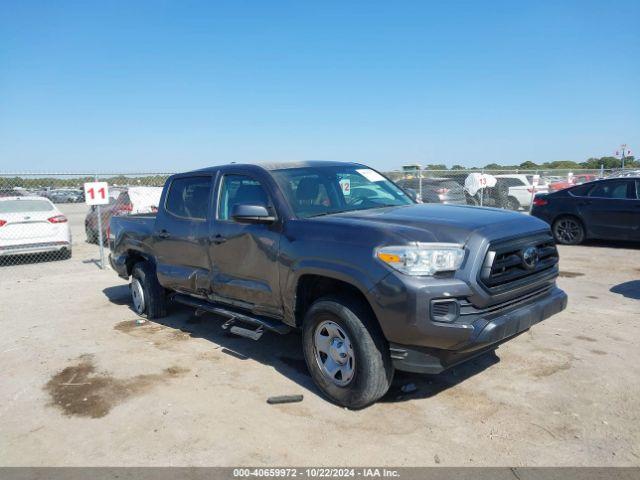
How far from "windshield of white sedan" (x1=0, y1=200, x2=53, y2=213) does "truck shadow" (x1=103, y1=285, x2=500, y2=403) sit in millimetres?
6168

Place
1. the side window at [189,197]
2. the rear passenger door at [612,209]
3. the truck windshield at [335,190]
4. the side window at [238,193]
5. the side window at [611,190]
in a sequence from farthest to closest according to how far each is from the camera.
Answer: the side window at [611,190] → the rear passenger door at [612,209] → the side window at [189,197] → the side window at [238,193] → the truck windshield at [335,190]

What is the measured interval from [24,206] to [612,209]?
503 inches

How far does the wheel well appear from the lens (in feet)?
13.2

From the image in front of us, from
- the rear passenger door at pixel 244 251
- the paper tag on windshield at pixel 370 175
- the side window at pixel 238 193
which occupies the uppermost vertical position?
the paper tag on windshield at pixel 370 175

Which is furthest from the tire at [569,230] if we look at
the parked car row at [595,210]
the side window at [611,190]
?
the side window at [611,190]

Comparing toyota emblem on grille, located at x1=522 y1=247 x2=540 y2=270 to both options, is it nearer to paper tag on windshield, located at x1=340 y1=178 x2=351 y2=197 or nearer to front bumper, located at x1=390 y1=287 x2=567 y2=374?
front bumper, located at x1=390 y1=287 x2=567 y2=374

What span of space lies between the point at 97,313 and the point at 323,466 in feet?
16.9

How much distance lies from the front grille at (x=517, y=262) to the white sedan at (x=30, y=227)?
35.6 feet

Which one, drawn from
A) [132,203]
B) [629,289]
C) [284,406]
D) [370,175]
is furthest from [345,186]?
[132,203]

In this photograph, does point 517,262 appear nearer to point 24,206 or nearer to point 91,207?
point 24,206

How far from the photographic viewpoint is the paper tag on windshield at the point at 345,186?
5.04 metres

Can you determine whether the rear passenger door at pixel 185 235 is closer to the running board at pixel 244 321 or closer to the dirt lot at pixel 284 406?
the running board at pixel 244 321

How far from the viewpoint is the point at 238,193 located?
5.11 m

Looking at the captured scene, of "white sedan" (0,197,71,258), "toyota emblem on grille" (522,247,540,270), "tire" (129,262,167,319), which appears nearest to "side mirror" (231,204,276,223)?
"toyota emblem on grille" (522,247,540,270)
